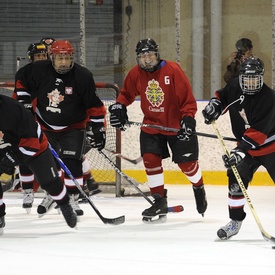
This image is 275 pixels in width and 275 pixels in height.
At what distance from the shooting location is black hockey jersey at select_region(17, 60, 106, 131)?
17.3 ft

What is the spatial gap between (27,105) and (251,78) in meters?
1.63

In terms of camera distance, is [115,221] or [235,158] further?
[115,221]

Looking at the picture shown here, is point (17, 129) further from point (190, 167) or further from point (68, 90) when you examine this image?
point (190, 167)

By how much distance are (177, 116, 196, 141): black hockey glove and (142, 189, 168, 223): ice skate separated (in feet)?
1.36

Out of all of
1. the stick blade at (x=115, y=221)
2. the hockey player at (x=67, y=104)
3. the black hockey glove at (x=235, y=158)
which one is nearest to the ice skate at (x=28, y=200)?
the hockey player at (x=67, y=104)

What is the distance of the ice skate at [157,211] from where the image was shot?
5258 mm

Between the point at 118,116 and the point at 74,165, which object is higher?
the point at 118,116

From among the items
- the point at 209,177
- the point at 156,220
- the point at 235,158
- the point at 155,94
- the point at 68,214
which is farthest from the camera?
the point at 209,177

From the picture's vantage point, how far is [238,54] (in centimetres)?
730

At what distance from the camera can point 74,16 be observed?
7.52m

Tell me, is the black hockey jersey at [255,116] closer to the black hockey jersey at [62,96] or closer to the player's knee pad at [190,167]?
the player's knee pad at [190,167]

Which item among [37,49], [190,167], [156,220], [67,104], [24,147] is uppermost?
[37,49]

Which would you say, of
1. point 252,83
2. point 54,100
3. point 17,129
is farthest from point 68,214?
point 252,83

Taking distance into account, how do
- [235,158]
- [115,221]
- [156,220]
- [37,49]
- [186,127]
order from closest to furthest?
1. [235,158]
2. [186,127]
3. [115,221]
4. [156,220]
5. [37,49]
